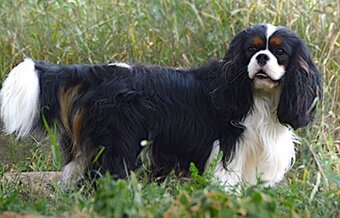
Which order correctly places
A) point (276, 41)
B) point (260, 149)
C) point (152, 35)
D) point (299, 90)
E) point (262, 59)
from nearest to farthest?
1. point (262, 59)
2. point (276, 41)
3. point (299, 90)
4. point (260, 149)
5. point (152, 35)

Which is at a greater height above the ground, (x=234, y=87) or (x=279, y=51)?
(x=279, y=51)

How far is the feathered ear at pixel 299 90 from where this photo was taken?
5965mm

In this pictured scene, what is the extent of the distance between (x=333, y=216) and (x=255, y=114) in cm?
195

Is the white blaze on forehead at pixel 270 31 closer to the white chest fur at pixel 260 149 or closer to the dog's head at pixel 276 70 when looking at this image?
the dog's head at pixel 276 70

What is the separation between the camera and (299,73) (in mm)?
5965

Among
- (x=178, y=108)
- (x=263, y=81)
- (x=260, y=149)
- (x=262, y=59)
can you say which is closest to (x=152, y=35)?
(x=178, y=108)

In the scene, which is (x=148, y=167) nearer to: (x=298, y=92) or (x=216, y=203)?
(x=298, y=92)

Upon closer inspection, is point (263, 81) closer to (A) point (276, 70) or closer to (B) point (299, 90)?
(A) point (276, 70)

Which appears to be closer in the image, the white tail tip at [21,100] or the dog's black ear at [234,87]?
the white tail tip at [21,100]

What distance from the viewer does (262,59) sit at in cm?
577

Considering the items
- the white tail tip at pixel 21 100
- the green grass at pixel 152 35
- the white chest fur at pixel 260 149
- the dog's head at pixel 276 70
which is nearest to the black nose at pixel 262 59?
the dog's head at pixel 276 70

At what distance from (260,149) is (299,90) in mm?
513

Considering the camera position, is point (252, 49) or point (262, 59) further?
point (252, 49)

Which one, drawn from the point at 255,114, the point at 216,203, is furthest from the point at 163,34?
the point at 216,203
